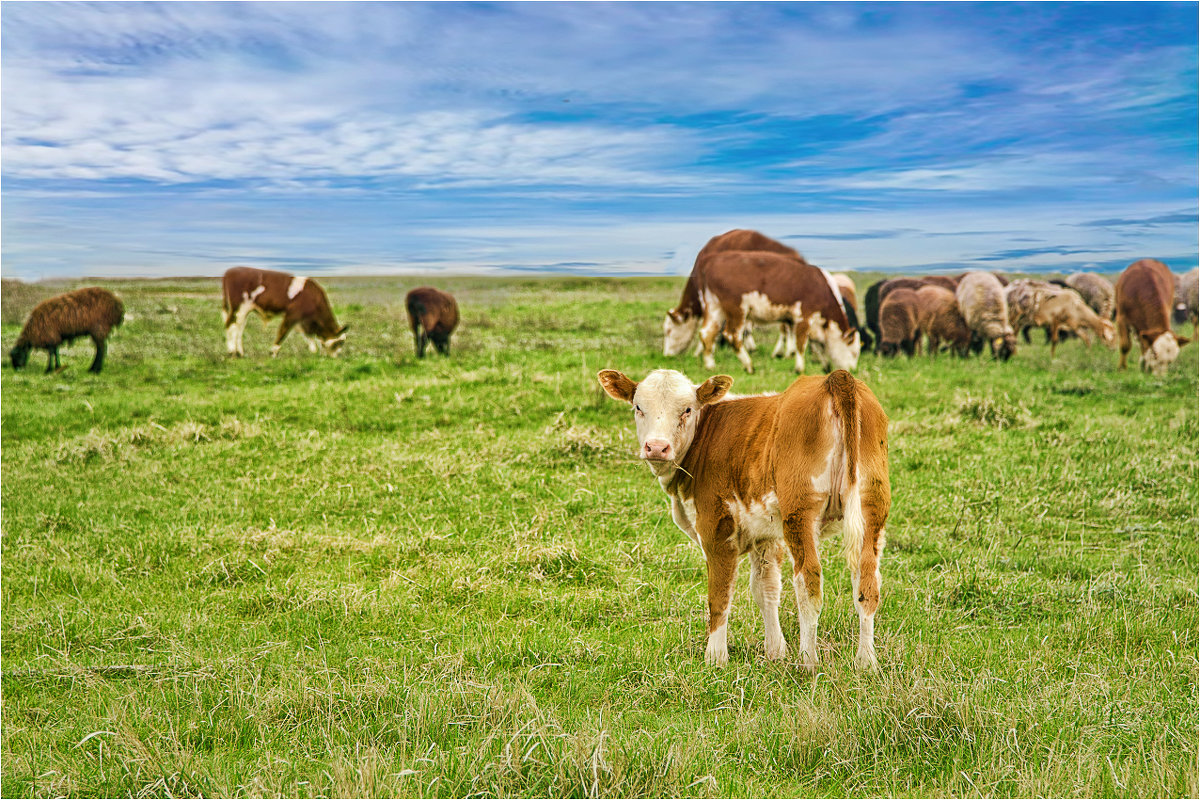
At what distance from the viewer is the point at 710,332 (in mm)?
18453

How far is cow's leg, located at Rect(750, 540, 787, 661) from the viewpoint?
17.3ft

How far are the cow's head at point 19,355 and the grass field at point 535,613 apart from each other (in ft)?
18.3

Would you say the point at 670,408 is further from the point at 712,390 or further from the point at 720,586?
the point at 720,586

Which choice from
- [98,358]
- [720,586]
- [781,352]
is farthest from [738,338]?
[98,358]

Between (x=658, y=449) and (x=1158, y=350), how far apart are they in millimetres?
17991

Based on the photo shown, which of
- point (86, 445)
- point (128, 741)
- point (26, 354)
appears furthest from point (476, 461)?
point (26, 354)

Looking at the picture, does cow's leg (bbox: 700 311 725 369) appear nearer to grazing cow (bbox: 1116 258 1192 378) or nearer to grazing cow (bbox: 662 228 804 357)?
grazing cow (bbox: 662 228 804 357)

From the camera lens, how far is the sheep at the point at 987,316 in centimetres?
2273

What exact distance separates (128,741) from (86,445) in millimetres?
8697

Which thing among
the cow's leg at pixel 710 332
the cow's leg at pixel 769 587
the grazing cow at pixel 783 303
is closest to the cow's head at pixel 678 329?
the cow's leg at pixel 710 332

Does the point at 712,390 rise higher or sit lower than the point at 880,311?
lower

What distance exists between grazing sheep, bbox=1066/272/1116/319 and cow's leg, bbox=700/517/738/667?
30.2 m

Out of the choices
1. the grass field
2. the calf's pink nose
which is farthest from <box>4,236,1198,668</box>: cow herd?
the grass field

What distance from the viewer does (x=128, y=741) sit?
419 centimetres
